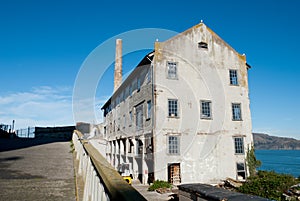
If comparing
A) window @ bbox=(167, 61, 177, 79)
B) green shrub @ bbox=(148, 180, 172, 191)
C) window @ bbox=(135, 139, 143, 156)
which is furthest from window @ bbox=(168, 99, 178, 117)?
green shrub @ bbox=(148, 180, 172, 191)

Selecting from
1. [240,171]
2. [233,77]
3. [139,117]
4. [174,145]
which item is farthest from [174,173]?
[233,77]

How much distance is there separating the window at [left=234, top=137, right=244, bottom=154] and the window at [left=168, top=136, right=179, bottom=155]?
6.32 meters

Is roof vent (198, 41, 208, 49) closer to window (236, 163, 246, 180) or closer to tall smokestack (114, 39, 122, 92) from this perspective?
window (236, 163, 246, 180)

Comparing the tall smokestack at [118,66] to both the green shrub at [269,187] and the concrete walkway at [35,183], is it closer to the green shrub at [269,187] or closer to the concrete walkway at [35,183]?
the green shrub at [269,187]

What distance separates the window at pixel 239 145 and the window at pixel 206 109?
12.6 ft

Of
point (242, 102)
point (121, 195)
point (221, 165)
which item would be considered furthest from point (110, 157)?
point (121, 195)

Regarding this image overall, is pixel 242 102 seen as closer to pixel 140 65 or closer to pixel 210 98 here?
pixel 210 98

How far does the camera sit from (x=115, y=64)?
39.8 metres

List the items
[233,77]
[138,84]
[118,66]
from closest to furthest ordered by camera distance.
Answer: [233,77], [138,84], [118,66]

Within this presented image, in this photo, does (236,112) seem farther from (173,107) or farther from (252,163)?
(173,107)

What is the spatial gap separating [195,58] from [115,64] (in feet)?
66.0

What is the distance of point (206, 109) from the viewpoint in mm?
22219

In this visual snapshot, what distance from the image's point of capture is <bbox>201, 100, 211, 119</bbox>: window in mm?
21984

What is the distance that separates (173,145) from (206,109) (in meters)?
4.94
